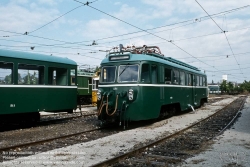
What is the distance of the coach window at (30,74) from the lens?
11.2 meters

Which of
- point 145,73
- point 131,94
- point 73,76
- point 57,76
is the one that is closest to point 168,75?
point 145,73

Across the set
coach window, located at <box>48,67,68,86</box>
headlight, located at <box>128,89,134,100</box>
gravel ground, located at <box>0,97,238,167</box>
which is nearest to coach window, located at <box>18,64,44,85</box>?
coach window, located at <box>48,67,68,86</box>

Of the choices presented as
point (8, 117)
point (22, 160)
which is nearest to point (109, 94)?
point (8, 117)

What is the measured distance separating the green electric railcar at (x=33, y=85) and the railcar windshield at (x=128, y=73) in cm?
315

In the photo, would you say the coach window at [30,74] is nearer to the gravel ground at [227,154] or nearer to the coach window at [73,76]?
the coach window at [73,76]

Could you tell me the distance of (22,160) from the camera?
6.45 m

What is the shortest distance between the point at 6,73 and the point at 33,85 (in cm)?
130

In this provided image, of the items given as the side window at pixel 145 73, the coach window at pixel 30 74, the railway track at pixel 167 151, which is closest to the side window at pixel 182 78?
the side window at pixel 145 73

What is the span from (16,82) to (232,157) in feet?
27.0

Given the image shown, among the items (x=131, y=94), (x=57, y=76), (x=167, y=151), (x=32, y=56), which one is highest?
(x=32, y=56)

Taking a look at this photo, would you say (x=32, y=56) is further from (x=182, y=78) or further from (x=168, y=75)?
(x=182, y=78)

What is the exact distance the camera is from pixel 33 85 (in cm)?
1170

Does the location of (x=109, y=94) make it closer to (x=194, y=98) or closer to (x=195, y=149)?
(x=195, y=149)

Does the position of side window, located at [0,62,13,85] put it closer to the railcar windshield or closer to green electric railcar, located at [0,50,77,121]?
green electric railcar, located at [0,50,77,121]
